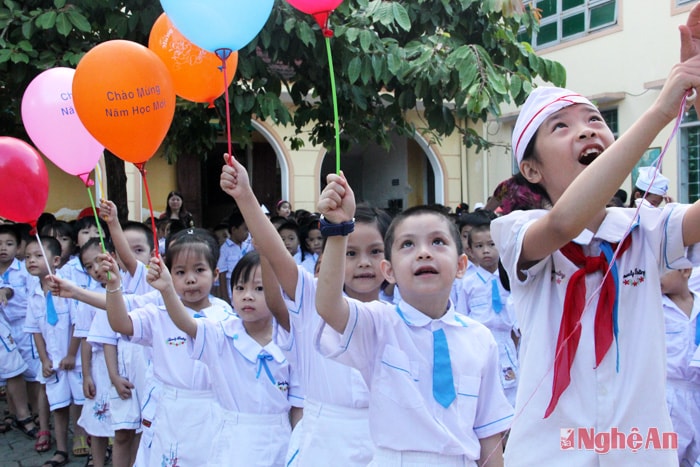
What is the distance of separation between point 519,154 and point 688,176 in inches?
376

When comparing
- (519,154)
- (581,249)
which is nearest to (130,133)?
(519,154)

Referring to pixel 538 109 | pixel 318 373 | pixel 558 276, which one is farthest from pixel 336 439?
pixel 538 109

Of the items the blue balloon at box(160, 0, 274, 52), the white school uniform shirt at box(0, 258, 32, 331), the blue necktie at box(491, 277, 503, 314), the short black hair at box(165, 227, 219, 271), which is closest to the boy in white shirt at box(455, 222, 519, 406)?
the blue necktie at box(491, 277, 503, 314)

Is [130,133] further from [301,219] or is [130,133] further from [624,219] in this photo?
[301,219]

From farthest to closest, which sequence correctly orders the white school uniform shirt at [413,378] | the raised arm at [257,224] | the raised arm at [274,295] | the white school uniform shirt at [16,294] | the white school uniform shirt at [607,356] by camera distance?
the white school uniform shirt at [16,294] → the raised arm at [274,295] → the raised arm at [257,224] → the white school uniform shirt at [413,378] → the white school uniform shirt at [607,356]

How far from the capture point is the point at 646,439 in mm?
1444

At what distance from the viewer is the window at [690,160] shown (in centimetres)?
986

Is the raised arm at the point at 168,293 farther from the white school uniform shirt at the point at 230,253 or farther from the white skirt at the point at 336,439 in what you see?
the white school uniform shirt at the point at 230,253

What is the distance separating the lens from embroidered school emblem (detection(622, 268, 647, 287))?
4.93ft

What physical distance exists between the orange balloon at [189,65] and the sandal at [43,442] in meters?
3.09

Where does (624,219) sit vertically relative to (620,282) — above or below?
above

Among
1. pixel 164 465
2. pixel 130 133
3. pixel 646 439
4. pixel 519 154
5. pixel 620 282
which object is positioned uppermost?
pixel 130 133

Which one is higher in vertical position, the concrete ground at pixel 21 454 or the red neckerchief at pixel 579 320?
the red neckerchief at pixel 579 320

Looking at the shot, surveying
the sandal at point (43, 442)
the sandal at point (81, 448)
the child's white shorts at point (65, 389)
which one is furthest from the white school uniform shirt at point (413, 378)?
the sandal at point (43, 442)
